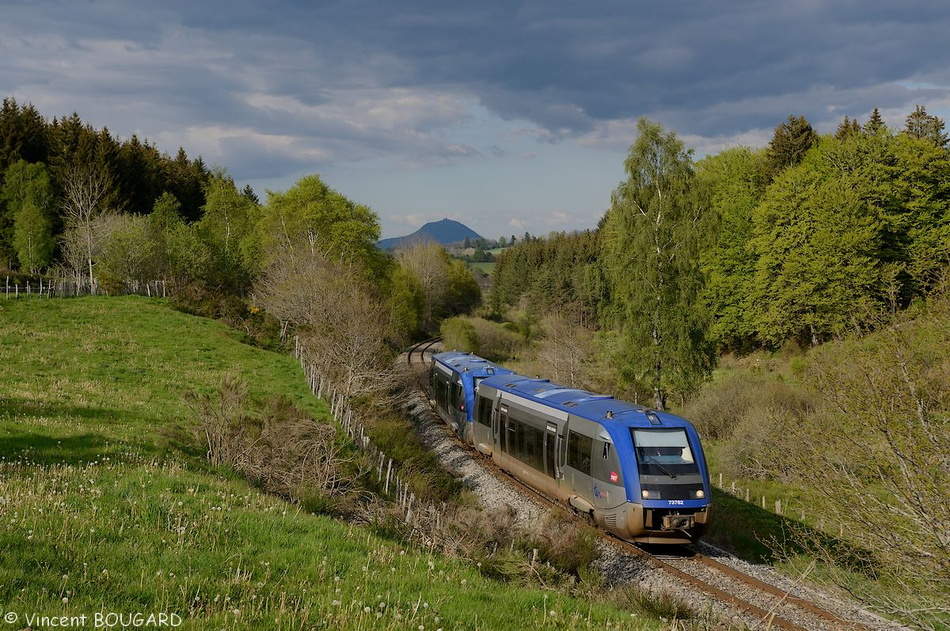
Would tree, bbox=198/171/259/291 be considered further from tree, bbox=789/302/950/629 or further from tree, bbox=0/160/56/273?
tree, bbox=789/302/950/629

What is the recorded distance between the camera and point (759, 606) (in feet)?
34.8

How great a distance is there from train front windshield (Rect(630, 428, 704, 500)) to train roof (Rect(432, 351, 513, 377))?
422 inches

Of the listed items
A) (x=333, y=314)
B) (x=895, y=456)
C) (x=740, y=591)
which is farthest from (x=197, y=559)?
(x=333, y=314)

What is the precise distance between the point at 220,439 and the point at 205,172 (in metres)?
91.3

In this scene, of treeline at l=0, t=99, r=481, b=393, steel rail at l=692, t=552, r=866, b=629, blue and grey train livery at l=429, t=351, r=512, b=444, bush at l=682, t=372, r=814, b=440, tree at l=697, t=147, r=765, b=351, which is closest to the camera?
steel rail at l=692, t=552, r=866, b=629

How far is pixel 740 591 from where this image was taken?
37.3ft

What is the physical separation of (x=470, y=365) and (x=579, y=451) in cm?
1207

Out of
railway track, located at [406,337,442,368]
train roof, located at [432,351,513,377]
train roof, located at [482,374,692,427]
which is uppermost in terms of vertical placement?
train roof, located at [482,374,692,427]

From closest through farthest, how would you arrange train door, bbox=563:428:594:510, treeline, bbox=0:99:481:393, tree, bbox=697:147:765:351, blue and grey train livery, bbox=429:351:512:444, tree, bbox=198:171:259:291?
train door, bbox=563:428:594:510 < blue and grey train livery, bbox=429:351:512:444 < treeline, bbox=0:99:481:393 < tree, bbox=697:147:765:351 < tree, bbox=198:171:259:291

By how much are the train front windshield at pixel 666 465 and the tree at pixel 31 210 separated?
6280 cm

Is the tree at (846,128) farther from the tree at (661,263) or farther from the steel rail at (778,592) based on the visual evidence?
the steel rail at (778,592)

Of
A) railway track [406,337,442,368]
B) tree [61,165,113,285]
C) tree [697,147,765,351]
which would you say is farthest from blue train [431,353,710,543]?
tree [61,165,113,285]

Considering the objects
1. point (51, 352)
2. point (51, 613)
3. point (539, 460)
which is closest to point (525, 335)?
point (51, 352)

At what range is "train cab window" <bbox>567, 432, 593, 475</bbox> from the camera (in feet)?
47.7
